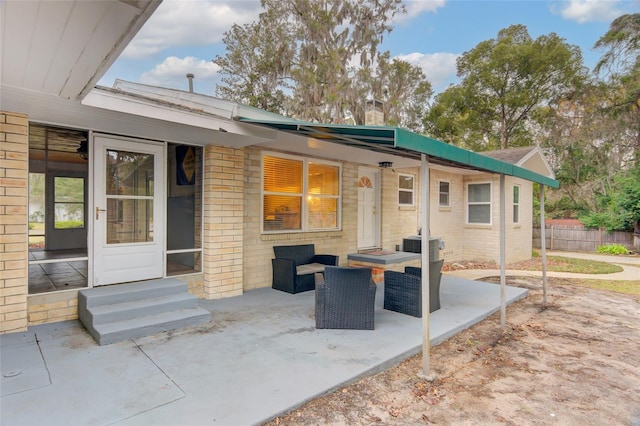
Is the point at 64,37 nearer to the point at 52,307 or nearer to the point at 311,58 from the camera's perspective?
the point at 52,307

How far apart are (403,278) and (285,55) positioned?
14.0 m

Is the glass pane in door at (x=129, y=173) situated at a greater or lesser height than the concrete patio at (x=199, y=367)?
greater

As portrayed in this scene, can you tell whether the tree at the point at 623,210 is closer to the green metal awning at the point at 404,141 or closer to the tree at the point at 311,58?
the tree at the point at 311,58

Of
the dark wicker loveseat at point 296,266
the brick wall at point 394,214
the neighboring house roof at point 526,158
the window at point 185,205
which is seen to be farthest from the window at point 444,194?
the window at point 185,205

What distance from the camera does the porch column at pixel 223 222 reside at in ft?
17.5

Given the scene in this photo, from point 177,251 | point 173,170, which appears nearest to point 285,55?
point 173,170

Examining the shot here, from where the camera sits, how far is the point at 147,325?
3.84 meters

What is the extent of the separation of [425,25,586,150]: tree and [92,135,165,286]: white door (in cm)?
1946

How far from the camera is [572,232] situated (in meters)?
15.7

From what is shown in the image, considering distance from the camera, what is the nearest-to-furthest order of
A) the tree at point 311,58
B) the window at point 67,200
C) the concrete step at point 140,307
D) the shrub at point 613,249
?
the concrete step at point 140,307, the window at point 67,200, the shrub at point 613,249, the tree at point 311,58

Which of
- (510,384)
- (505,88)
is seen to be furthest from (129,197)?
(505,88)

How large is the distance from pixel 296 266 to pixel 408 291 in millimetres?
2070

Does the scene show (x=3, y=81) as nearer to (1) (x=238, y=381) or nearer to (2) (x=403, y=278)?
(1) (x=238, y=381)

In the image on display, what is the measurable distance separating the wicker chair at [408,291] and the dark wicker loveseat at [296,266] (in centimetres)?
154
